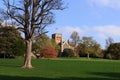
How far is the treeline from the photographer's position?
364 ft

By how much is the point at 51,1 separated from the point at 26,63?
8824mm

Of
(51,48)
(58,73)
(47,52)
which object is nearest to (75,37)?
(51,48)

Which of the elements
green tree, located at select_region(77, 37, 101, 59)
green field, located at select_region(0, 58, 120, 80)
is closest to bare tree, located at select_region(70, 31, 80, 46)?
green tree, located at select_region(77, 37, 101, 59)

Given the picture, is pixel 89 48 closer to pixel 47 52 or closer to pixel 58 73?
pixel 47 52

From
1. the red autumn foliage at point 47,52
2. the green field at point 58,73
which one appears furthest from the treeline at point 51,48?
the green field at point 58,73

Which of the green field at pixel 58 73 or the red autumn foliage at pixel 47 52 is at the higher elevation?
the red autumn foliage at pixel 47 52

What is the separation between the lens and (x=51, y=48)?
140 meters

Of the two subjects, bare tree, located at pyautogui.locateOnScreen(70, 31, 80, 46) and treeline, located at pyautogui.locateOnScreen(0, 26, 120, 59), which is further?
bare tree, located at pyautogui.locateOnScreen(70, 31, 80, 46)

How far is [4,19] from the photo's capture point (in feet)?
163

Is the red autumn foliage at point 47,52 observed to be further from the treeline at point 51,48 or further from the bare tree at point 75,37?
the bare tree at point 75,37

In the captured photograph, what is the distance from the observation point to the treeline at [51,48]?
110850 millimetres

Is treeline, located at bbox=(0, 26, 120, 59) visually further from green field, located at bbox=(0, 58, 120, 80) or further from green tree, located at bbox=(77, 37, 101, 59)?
green field, located at bbox=(0, 58, 120, 80)

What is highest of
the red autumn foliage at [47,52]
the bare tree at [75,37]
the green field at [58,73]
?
the bare tree at [75,37]

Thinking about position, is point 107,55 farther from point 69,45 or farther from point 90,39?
point 69,45
